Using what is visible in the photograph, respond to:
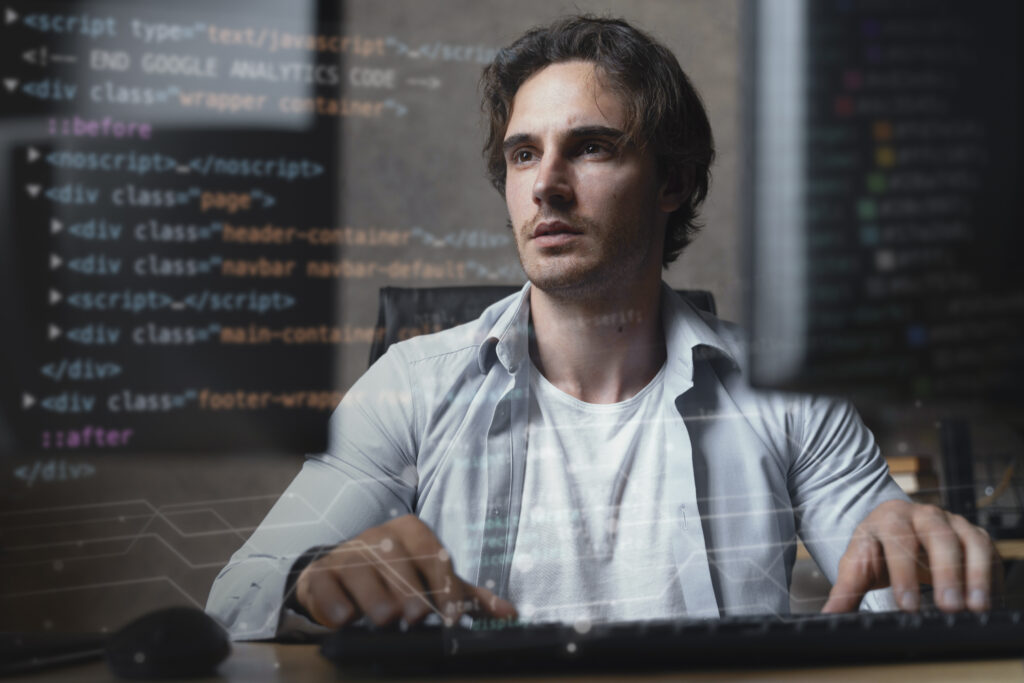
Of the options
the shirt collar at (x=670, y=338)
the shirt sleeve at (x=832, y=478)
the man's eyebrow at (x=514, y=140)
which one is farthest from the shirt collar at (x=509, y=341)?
the shirt sleeve at (x=832, y=478)

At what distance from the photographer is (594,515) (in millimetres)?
521

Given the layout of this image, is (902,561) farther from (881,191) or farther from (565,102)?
(565,102)

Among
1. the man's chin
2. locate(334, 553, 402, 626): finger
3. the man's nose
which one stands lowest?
locate(334, 553, 402, 626): finger

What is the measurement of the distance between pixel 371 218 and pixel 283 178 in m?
0.06

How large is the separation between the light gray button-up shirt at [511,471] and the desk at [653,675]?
2cm

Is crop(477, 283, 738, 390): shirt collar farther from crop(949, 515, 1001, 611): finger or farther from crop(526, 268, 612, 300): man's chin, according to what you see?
crop(949, 515, 1001, 611): finger

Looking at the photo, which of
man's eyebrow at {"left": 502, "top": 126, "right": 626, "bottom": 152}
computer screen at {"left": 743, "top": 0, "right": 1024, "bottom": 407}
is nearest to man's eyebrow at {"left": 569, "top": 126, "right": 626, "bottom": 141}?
man's eyebrow at {"left": 502, "top": 126, "right": 626, "bottom": 152}

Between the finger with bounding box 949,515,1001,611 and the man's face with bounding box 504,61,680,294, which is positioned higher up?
the man's face with bounding box 504,61,680,294

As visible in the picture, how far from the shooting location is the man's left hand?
0.51 metres

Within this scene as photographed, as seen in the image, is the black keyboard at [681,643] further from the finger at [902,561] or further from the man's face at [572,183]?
the man's face at [572,183]

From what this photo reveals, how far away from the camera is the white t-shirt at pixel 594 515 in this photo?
1.65 ft

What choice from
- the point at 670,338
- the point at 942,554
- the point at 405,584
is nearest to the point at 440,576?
the point at 405,584

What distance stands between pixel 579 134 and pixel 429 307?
0.15 meters

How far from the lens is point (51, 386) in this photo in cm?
48
